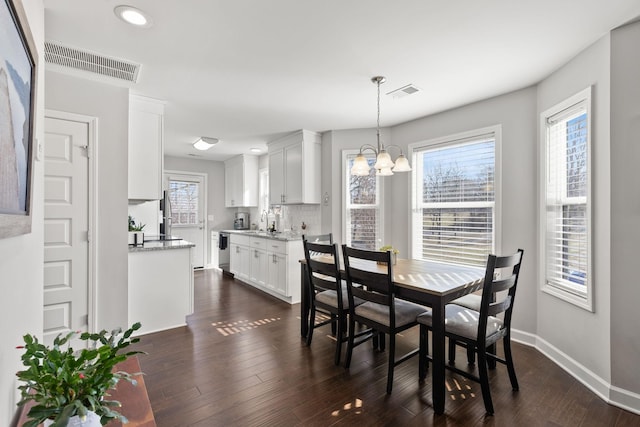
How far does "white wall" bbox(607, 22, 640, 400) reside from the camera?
2.01 meters

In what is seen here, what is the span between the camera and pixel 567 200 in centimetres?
262

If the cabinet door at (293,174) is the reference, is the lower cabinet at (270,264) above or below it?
below

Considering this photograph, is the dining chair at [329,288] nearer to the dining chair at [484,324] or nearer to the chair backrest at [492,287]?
the dining chair at [484,324]

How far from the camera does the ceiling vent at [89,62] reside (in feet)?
7.61

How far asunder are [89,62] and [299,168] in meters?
2.71

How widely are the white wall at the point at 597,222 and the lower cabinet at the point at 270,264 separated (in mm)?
2926

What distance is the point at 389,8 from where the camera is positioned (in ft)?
6.13

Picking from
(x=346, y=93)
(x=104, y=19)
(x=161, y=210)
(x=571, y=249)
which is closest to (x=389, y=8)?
(x=346, y=93)

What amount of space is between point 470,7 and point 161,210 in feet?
15.4

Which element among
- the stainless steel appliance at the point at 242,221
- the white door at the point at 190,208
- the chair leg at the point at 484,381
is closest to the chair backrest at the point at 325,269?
the chair leg at the point at 484,381

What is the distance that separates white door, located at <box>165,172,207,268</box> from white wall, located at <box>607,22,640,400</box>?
21.0ft

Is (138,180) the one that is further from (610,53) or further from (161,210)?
(610,53)

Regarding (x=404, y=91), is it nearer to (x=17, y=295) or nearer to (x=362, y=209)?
(x=362, y=209)

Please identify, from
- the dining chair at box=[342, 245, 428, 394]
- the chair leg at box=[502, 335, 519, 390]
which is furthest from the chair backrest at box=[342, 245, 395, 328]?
the chair leg at box=[502, 335, 519, 390]
